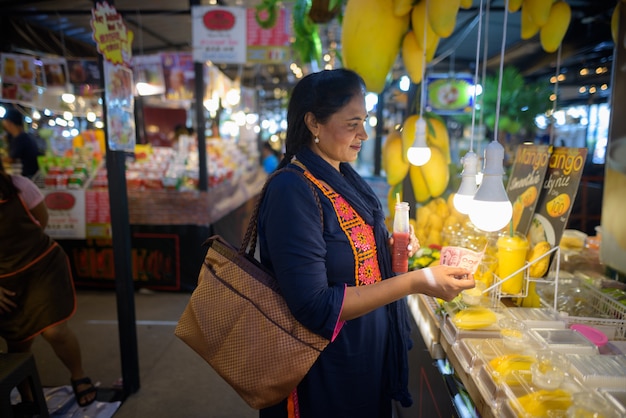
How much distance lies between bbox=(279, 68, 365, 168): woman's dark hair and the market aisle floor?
7.68 ft

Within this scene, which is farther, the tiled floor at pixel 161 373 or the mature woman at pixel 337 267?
the tiled floor at pixel 161 373

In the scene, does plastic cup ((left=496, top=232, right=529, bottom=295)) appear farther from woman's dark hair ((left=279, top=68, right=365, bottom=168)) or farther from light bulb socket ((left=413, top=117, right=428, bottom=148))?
woman's dark hair ((left=279, top=68, right=365, bottom=168))

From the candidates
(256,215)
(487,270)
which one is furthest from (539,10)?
(256,215)

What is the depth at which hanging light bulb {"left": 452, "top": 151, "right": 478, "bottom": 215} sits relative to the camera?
6.42 feet

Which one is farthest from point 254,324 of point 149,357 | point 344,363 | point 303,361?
point 149,357

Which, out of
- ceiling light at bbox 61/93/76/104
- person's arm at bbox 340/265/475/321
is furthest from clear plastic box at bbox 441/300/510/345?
ceiling light at bbox 61/93/76/104

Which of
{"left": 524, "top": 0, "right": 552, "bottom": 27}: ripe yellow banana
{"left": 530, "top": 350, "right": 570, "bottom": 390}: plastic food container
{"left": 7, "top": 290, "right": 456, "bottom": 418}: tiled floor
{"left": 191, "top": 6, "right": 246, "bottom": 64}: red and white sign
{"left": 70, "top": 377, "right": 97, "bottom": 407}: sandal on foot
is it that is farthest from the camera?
{"left": 191, "top": 6, "right": 246, "bottom": 64}: red and white sign

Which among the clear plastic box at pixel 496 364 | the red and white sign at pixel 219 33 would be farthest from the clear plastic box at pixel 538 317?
the red and white sign at pixel 219 33

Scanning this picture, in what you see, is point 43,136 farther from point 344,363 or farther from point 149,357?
point 344,363

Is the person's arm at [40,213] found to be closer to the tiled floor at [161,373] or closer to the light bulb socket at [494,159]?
the tiled floor at [161,373]

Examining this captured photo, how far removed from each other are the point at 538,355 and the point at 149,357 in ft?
11.0

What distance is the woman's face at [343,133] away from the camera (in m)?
1.51

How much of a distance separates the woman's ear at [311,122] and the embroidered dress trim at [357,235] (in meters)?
0.16

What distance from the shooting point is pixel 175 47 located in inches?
366
